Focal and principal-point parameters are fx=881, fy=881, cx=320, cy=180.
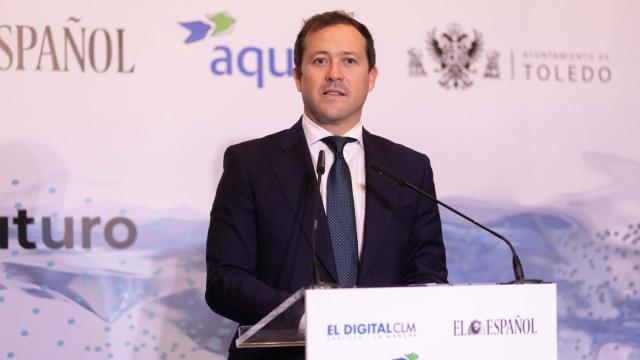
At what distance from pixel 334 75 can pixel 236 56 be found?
104cm

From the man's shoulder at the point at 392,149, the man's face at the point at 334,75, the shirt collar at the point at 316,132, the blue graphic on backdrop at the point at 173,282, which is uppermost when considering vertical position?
the man's face at the point at 334,75

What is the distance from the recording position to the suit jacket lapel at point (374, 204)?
2.82 meters

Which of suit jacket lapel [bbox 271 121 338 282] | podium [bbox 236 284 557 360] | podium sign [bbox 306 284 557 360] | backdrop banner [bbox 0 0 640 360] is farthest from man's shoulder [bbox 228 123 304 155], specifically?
podium sign [bbox 306 284 557 360]

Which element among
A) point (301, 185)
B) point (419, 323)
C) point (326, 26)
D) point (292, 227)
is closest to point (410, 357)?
point (419, 323)

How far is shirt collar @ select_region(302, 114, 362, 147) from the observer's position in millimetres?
3033

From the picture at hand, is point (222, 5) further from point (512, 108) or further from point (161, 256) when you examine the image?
point (512, 108)

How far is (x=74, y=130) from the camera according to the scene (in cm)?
371

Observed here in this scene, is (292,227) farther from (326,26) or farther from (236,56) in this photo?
(236,56)

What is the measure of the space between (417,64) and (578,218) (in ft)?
3.58

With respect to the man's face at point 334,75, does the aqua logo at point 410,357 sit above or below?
below

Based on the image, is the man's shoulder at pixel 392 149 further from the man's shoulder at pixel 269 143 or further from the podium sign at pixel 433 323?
the podium sign at pixel 433 323

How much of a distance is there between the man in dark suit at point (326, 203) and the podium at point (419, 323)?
2.00 ft

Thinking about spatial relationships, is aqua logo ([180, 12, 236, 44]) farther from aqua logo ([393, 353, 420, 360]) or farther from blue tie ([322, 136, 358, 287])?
aqua logo ([393, 353, 420, 360])

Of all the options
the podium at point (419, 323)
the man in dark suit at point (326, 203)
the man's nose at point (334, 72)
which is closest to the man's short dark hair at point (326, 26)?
the man in dark suit at point (326, 203)
